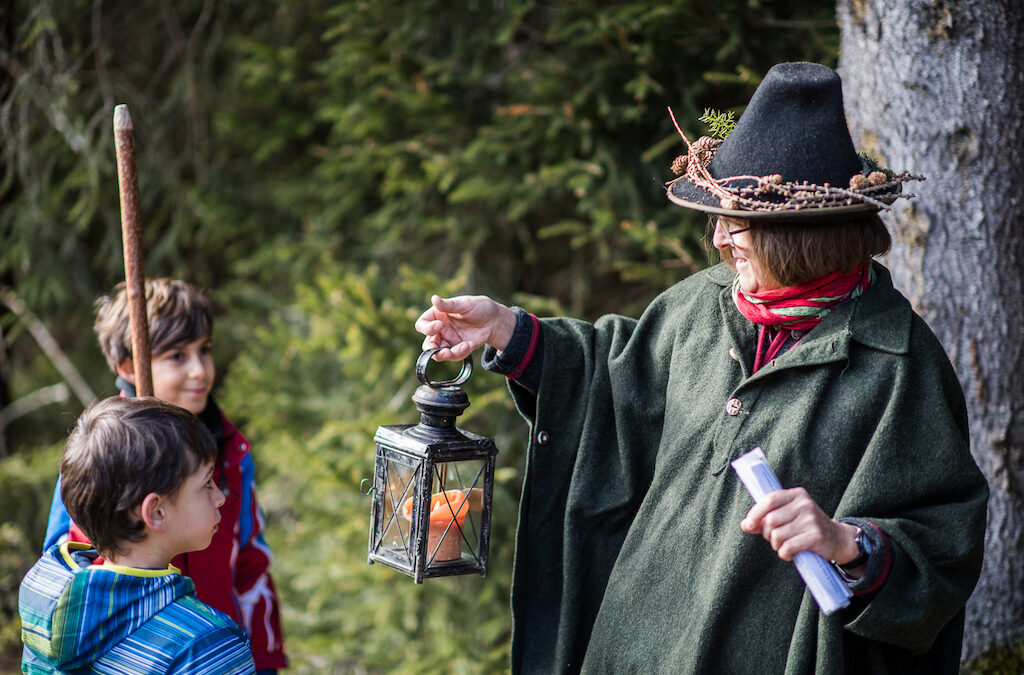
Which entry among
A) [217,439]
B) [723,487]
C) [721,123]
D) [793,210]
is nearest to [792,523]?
[723,487]

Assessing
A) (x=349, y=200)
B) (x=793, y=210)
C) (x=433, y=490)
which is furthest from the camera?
(x=349, y=200)

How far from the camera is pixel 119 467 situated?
1.75m

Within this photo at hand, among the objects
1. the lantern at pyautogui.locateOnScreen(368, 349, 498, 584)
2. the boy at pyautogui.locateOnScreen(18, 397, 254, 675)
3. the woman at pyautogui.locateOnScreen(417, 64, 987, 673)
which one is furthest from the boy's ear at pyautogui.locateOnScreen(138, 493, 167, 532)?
the woman at pyautogui.locateOnScreen(417, 64, 987, 673)

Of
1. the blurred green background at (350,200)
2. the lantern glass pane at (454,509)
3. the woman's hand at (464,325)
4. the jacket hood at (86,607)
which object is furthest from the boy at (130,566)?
the blurred green background at (350,200)

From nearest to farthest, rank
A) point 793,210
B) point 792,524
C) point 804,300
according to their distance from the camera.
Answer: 1. point 792,524
2. point 793,210
3. point 804,300

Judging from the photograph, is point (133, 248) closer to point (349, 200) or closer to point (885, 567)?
point (885, 567)

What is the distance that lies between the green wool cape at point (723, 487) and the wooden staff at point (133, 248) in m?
0.90

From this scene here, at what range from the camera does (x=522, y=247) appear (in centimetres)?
473

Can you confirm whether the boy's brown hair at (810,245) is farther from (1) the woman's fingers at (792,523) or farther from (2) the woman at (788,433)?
(1) the woman's fingers at (792,523)

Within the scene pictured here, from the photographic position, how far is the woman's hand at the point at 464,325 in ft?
6.68

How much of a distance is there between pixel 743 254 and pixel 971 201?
116 cm

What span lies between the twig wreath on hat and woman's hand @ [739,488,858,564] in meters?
0.53

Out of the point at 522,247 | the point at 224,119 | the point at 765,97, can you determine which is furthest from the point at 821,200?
the point at 224,119

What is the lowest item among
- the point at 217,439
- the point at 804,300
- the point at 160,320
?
the point at 217,439
